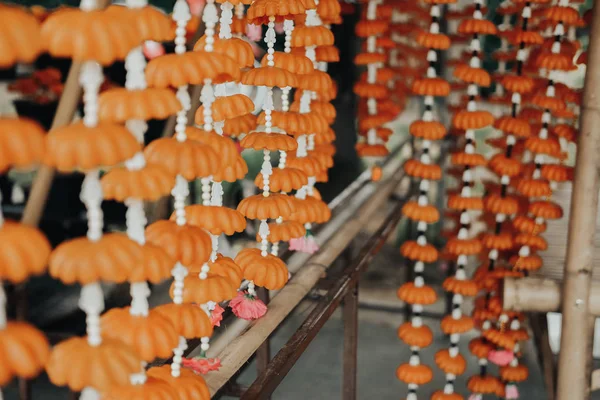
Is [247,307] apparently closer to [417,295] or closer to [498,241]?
[417,295]

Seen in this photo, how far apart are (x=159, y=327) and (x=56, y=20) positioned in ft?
1.76

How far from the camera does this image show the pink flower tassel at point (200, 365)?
5.25 ft

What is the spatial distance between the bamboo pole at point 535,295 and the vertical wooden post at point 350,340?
0.64 meters

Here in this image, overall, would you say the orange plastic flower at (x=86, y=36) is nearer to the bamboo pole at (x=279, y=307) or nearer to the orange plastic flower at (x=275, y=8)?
the orange plastic flower at (x=275, y=8)

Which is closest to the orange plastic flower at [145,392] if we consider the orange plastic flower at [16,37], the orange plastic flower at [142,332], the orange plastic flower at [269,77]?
the orange plastic flower at [142,332]

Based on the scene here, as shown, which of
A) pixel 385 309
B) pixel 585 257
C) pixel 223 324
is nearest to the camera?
pixel 223 324

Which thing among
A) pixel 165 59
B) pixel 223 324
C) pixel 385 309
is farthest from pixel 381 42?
pixel 385 309

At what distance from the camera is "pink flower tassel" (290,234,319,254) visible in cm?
247

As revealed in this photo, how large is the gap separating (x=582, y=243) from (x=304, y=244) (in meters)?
1.08

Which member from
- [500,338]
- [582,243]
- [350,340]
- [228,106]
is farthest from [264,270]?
[500,338]

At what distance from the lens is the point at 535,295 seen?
2.76 metres

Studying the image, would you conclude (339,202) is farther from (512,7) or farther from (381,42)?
(512,7)

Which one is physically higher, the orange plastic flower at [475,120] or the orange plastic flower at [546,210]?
the orange plastic flower at [475,120]

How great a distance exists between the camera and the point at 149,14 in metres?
1.13
